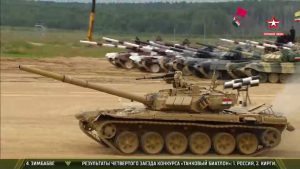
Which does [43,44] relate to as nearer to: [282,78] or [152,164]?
[282,78]

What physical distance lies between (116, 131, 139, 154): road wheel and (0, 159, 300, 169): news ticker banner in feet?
28.0

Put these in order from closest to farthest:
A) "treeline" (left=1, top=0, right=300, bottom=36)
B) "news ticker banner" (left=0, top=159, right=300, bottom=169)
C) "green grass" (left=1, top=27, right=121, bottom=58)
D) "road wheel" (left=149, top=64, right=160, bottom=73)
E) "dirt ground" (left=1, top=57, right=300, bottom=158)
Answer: "news ticker banner" (left=0, top=159, right=300, bottom=169) < "treeline" (left=1, top=0, right=300, bottom=36) < "dirt ground" (left=1, top=57, right=300, bottom=158) < "green grass" (left=1, top=27, right=121, bottom=58) < "road wheel" (left=149, top=64, right=160, bottom=73)

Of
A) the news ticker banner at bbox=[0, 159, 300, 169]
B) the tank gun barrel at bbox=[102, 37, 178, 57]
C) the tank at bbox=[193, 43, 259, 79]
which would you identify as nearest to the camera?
the news ticker banner at bbox=[0, 159, 300, 169]

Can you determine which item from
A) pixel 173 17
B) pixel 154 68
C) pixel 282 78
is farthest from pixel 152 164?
pixel 154 68

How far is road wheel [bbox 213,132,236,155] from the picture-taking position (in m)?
14.2

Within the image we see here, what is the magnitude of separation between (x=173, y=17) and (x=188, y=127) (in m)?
6.15

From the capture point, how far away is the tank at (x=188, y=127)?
45.9 feet

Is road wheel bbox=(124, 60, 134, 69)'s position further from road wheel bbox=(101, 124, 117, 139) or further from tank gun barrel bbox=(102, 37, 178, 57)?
road wheel bbox=(101, 124, 117, 139)

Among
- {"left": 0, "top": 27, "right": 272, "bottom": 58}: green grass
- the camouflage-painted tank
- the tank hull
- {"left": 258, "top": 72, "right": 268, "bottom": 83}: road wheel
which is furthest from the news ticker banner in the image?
{"left": 258, "top": 72, "right": 268, "bottom": 83}: road wheel

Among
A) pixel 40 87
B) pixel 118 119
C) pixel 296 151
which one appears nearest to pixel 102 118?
pixel 118 119

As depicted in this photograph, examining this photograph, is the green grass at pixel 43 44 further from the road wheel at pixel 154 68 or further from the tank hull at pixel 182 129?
the tank hull at pixel 182 129

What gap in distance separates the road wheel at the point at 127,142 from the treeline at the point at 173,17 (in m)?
3.21

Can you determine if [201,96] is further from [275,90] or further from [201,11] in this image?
[275,90]

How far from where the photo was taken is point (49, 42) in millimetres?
29250
